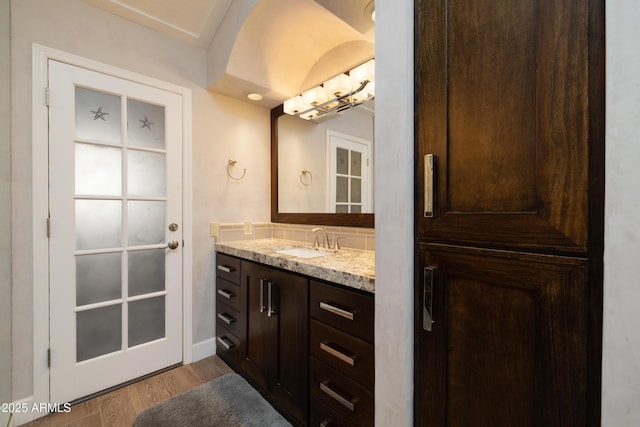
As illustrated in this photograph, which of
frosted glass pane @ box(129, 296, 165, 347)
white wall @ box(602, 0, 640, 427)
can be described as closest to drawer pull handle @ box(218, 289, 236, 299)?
frosted glass pane @ box(129, 296, 165, 347)

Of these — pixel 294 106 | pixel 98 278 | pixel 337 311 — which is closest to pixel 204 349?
pixel 98 278

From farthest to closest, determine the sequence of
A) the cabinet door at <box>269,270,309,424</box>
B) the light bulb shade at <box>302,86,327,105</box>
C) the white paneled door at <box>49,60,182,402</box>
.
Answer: the light bulb shade at <box>302,86,327,105</box> < the white paneled door at <box>49,60,182,402</box> < the cabinet door at <box>269,270,309,424</box>

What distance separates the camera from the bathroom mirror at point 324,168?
188 cm

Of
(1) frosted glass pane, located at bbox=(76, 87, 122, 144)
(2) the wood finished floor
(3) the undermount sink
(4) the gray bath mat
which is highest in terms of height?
(1) frosted glass pane, located at bbox=(76, 87, 122, 144)

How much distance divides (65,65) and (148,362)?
204 cm

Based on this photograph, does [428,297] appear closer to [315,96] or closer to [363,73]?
[363,73]

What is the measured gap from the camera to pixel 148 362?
1921 mm

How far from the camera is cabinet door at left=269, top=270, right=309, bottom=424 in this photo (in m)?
1.37

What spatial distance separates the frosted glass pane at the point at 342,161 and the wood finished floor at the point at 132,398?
5.74 ft

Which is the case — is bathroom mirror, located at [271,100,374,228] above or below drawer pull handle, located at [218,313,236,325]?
above

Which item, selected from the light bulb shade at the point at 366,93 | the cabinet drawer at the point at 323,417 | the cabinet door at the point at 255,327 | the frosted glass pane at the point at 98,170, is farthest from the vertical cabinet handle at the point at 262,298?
the light bulb shade at the point at 366,93

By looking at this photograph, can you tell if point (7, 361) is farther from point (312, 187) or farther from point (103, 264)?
point (312, 187)

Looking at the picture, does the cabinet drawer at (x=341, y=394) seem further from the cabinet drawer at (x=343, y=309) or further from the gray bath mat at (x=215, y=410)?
the gray bath mat at (x=215, y=410)

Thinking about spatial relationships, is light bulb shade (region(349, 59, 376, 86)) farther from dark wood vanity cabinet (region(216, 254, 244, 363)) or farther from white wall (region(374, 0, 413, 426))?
dark wood vanity cabinet (region(216, 254, 244, 363))
